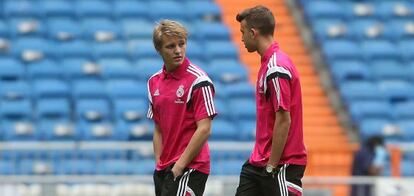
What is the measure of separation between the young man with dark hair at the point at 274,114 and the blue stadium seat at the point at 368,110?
8.88m

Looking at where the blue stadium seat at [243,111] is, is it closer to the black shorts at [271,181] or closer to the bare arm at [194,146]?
the black shorts at [271,181]

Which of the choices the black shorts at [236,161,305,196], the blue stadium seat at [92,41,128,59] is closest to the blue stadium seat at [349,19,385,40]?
the blue stadium seat at [92,41,128,59]

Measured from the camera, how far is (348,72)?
1698 centimetres

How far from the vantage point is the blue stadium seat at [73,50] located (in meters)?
16.4

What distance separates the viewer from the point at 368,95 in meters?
16.7

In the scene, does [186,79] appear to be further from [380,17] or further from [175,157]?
[380,17]

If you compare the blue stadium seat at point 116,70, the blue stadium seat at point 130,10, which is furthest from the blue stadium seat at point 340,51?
the blue stadium seat at point 116,70

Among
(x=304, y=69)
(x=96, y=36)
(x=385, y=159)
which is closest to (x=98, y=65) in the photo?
(x=96, y=36)

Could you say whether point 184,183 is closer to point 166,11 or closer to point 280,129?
point 280,129

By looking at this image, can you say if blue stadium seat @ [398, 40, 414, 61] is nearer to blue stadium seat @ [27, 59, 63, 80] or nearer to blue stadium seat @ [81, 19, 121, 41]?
blue stadium seat @ [81, 19, 121, 41]

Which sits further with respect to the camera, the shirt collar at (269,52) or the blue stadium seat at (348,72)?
the blue stadium seat at (348,72)

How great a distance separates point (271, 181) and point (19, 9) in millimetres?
10355

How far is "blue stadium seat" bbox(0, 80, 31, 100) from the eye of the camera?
15.4m

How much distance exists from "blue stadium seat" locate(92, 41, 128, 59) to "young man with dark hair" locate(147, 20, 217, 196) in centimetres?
901
